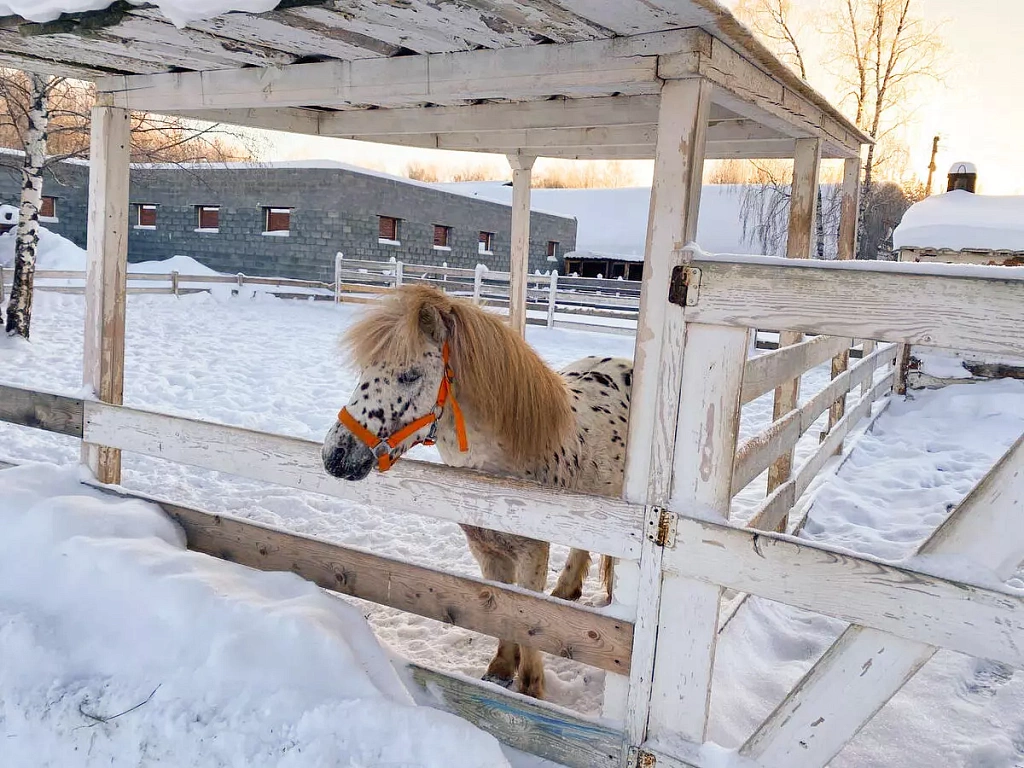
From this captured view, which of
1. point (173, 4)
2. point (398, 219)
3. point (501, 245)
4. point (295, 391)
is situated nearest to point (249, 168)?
point (398, 219)

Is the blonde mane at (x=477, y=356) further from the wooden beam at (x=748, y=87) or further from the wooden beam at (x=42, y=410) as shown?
the wooden beam at (x=42, y=410)

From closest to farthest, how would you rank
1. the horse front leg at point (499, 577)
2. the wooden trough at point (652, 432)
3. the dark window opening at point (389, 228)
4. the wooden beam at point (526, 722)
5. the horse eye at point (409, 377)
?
the wooden trough at point (652, 432)
the wooden beam at point (526, 722)
the horse eye at point (409, 377)
the horse front leg at point (499, 577)
the dark window opening at point (389, 228)

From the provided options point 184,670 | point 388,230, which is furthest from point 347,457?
point 388,230

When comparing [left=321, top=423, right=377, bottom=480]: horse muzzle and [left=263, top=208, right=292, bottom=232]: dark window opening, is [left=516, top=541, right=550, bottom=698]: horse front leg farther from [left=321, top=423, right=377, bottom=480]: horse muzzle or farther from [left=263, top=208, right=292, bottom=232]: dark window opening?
[left=263, top=208, right=292, bottom=232]: dark window opening

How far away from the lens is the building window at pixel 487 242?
2386 centimetres

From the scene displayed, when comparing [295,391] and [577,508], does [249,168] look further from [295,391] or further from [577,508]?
[577,508]

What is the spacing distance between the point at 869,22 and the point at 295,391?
13485 millimetres

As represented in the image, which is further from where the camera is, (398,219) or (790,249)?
(398,219)

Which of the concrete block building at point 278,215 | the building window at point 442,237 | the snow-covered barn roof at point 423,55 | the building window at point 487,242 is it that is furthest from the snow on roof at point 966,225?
the building window at point 487,242

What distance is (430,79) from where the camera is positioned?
91.9 inches

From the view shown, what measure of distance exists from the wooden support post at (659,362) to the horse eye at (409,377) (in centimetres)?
72

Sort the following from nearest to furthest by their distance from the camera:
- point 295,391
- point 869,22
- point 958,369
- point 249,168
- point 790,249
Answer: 1. point 790,249
2. point 295,391
3. point 958,369
4. point 869,22
5. point 249,168

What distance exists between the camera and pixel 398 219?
20.5m

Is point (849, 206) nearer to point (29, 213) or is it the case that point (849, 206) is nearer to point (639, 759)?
point (639, 759)
